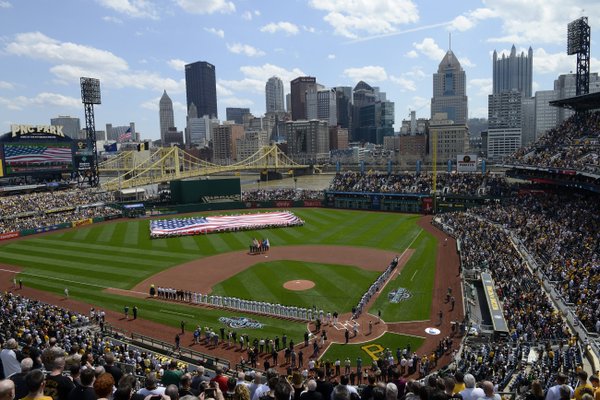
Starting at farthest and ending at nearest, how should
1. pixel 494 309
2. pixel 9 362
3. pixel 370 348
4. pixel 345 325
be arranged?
pixel 345 325 → pixel 494 309 → pixel 370 348 → pixel 9 362

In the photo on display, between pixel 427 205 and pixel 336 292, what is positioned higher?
pixel 427 205

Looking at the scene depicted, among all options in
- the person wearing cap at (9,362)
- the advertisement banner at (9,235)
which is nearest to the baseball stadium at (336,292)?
the person wearing cap at (9,362)

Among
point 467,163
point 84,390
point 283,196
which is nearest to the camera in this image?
point 84,390

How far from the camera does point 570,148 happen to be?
163 ft

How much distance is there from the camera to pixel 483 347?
20922mm

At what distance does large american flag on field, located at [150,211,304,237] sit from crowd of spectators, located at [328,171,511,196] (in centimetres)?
1899

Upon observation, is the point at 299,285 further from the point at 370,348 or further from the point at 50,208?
the point at 50,208

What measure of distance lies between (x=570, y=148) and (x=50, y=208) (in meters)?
68.3

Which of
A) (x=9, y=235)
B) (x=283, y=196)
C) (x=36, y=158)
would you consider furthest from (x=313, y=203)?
(x=36, y=158)

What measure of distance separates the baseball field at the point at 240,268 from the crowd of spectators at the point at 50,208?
192 inches

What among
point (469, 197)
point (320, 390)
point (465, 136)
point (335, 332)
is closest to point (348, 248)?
point (335, 332)

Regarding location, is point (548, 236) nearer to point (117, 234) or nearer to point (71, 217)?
point (117, 234)

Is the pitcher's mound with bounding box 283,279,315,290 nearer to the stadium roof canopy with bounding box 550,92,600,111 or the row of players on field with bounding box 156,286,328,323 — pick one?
the row of players on field with bounding box 156,286,328,323

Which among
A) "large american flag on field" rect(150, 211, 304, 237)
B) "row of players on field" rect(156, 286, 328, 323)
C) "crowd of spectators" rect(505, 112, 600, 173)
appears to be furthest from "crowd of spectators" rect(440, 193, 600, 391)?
"large american flag on field" rect(150, 211, 304, 237)
